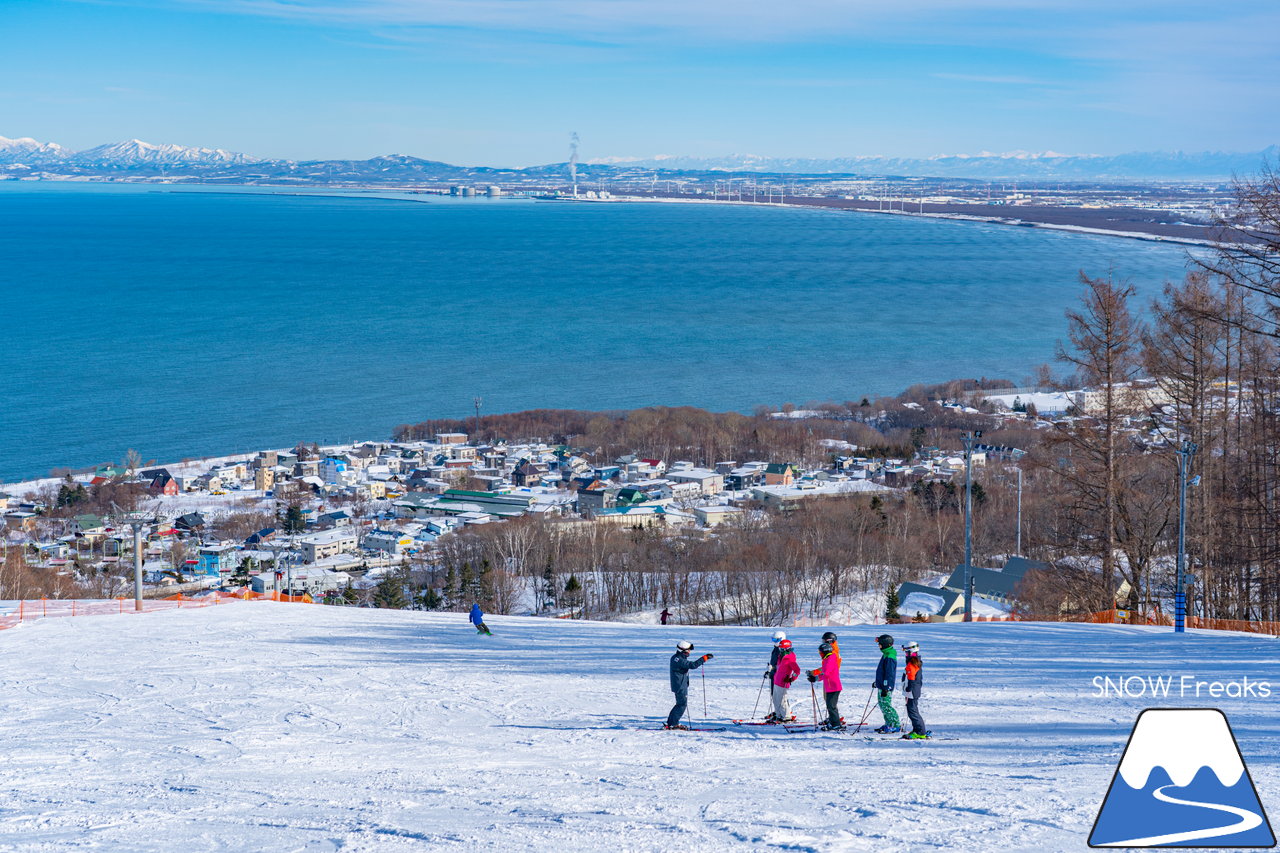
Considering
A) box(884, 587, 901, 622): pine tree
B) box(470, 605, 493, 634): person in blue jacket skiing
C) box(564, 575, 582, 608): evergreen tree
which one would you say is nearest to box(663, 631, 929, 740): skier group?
box(470, 605, 493, 634): person in blue jacket skiing

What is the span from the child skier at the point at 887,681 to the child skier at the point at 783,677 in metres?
0.60

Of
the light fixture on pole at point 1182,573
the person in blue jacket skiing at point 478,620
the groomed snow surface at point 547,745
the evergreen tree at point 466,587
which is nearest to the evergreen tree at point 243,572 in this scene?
the evergreen tree at point 466,587

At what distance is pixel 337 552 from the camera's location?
32188mm

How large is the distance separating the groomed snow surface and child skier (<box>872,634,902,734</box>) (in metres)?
0.22

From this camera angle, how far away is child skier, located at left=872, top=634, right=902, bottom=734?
7.59m

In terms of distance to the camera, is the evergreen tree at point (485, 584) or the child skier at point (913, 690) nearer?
the child skier at point (913, 690)

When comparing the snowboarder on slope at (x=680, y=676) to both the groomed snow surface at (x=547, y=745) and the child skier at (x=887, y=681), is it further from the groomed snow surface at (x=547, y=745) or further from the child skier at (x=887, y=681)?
the child skier at (x=887, y=681)

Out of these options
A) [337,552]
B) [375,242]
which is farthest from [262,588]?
[375,242]

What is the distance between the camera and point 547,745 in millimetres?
8125

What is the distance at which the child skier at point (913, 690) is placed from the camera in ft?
25.1

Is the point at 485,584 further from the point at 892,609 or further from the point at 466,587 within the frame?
the point at 892,609

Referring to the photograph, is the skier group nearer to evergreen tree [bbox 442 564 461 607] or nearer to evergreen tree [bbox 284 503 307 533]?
evergreen tree [bbox 442 564 461 607]

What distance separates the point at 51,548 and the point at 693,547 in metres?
17.0

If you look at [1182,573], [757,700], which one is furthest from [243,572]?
[1182,573]
